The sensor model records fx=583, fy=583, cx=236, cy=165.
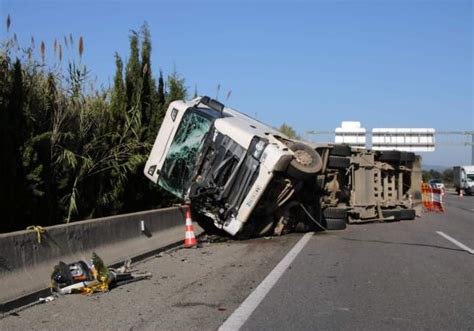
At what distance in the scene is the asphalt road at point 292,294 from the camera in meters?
6.15

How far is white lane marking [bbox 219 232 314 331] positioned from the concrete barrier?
2.47 m

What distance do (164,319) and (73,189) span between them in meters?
4.88

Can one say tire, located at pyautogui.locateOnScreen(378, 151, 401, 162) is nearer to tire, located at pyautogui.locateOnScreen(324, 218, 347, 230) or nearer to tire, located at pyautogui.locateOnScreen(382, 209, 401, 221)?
Answer: tire, located at pyautogui.locateOnScreen(382, 209, 401, 221)

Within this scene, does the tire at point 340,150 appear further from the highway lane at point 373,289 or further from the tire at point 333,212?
the highway lane at point 373,289

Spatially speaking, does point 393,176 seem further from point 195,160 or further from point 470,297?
point 470,297

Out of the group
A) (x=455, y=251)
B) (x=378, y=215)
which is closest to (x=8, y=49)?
(x=455, y=251)

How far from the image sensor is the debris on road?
7.39m

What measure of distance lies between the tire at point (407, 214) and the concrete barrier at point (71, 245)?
30.6ft

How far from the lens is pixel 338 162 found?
51.5 ft

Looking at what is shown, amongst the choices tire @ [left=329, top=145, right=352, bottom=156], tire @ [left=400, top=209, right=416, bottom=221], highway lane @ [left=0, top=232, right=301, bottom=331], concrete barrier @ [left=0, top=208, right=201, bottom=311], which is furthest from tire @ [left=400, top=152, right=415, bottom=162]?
highway lane @ [left=0, top=232, right=301, bottom=331]

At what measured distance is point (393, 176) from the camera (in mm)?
18875

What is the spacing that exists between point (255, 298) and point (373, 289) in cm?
171

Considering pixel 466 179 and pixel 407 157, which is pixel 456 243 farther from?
pixel 466 179

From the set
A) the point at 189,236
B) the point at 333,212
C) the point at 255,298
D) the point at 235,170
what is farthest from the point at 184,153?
the point at 255,298
